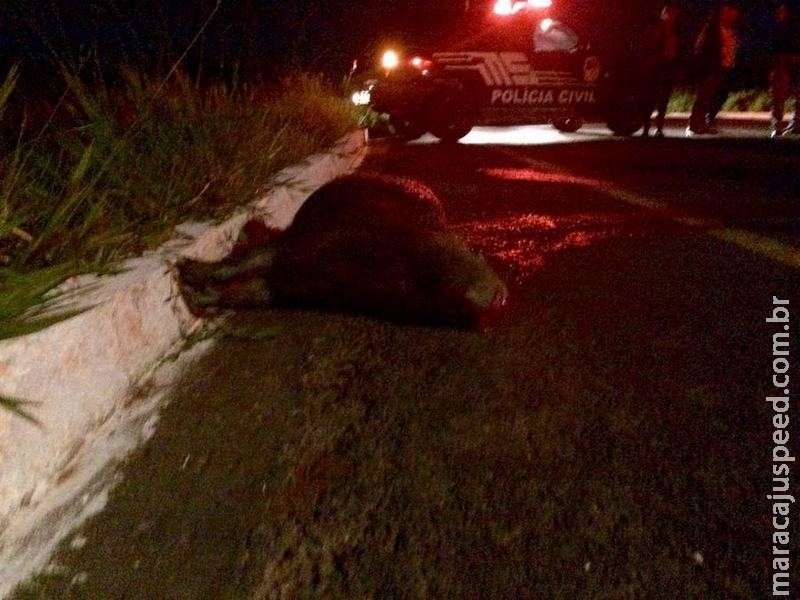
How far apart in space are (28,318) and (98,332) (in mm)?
275

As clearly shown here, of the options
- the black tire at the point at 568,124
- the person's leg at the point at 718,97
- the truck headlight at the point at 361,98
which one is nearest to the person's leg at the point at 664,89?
the person's leg at the point at 718,97

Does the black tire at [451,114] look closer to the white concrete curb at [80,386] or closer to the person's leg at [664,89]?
the person's leg at [664,89]

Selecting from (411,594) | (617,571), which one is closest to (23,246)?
(411,594)

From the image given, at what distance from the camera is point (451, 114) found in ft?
36.0

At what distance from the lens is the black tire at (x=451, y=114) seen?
35.4 feet

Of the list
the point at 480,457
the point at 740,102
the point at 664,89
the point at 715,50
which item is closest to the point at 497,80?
the point at 664,89

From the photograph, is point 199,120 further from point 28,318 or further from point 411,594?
point 411,594

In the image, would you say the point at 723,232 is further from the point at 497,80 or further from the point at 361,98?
the point at 361,98

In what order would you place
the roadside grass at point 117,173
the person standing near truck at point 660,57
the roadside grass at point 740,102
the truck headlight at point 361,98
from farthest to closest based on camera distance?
the roadside grass at point 740,102 → the truck headlight at point 361,98 → the person standing near truck at point 660,57 → the roadside grass at point 117,173

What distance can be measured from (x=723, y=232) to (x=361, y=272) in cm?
283

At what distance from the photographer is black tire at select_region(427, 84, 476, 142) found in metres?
10.8

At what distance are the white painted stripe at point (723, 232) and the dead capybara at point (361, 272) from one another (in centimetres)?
203

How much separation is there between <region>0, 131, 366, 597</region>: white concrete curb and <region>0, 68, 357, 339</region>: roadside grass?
0.12 meters

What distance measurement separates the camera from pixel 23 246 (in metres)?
2.53
